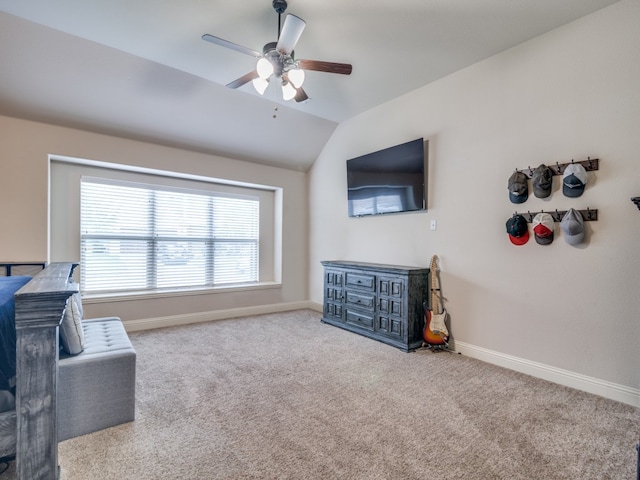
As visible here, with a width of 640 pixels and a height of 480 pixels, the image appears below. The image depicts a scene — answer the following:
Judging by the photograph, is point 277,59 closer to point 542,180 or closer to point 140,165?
point 542,180

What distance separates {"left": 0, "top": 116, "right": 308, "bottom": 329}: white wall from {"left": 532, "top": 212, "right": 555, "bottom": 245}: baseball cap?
3.53 metres

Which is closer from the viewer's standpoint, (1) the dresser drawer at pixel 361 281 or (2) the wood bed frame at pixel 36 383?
(2) the wood bed frame at pixel 36 383

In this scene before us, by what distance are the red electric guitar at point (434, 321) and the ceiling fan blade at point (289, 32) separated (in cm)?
246

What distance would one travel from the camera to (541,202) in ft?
9.04

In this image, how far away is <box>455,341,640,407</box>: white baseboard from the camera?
7.61 ft

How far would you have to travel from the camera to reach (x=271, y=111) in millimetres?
4266

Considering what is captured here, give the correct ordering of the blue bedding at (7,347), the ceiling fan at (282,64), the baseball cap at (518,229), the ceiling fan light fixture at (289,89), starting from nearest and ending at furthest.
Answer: the blue bedding at (7,347), the ceiling fan at (282,64), the ceiling fan light fixture at (289,89), the baseball cap at (518,229)

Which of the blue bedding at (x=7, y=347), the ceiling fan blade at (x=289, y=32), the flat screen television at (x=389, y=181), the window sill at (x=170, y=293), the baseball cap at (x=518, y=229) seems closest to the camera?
the blue bedding at (x=7, y=347)

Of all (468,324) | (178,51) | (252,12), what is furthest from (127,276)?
(468,324)

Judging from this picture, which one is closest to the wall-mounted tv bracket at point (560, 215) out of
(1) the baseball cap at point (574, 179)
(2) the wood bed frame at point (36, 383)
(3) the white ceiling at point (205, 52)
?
(1) the baseball cap at point (574, 179)

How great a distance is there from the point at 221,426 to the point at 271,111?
11.9ft

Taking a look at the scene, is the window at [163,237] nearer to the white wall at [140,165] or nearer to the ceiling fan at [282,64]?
the white wall at [140,165]

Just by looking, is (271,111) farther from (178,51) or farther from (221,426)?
(221,426)

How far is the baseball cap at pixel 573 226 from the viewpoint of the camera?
2.49 metres
